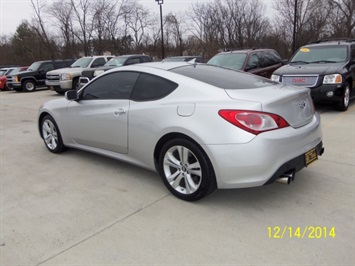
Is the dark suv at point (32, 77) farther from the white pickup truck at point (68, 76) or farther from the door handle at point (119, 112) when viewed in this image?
the door handle at point (119, 112)

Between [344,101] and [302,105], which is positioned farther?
[344,101]

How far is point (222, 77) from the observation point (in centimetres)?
378

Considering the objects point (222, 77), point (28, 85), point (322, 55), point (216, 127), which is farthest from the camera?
point (28, 85)

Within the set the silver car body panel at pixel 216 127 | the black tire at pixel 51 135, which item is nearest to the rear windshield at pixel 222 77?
the silver car body panel at pixel 216 127

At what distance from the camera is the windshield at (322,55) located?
27.2 feet

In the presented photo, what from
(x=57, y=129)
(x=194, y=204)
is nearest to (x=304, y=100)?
(x=194, y=204)

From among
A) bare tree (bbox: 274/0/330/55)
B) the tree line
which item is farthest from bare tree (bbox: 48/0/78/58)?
bare tree (bbox: 274/0/330/55)

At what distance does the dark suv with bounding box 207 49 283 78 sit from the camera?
9.45m

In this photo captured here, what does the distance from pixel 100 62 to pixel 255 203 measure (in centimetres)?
1416

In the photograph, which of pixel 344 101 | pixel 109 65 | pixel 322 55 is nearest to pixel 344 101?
pixel 344 101

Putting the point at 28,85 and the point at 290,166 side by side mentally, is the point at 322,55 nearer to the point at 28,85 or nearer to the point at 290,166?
the point at 290,166

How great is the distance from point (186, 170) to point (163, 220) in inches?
22.6

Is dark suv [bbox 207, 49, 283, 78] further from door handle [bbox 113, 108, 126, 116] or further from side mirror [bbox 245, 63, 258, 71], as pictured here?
door handle [bbox 113, 108, 126, 116]

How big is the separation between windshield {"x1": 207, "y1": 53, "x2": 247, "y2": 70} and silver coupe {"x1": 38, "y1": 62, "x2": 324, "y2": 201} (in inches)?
219
